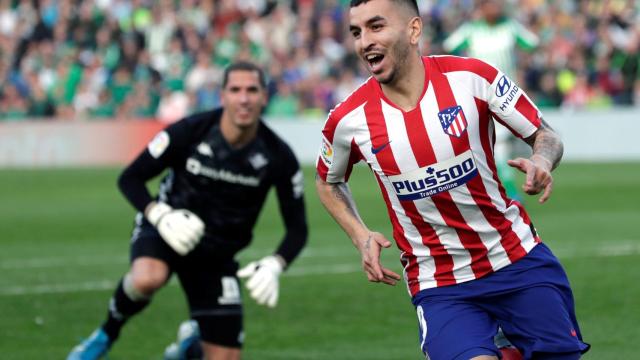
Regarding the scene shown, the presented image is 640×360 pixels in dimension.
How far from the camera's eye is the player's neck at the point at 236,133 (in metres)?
8.50

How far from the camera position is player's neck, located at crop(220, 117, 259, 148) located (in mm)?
8500

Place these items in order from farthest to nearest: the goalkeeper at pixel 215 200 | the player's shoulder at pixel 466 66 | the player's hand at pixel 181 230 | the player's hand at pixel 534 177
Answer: the goalkeeper at pixel 215 200
the player's hand at pixel 181 230
the player's shoulder at pixel 466 66
the player's hand at pixel 534 177

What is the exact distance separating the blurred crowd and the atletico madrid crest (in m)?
21.6

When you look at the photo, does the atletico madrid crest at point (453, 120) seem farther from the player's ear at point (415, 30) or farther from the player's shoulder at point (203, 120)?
the player's shoulder at point (203, 120)

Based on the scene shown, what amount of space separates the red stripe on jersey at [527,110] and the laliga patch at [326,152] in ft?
2.87

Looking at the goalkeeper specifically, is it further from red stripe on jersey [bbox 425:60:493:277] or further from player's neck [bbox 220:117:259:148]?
red stripe on jersey [bbox 425:60:493:277]

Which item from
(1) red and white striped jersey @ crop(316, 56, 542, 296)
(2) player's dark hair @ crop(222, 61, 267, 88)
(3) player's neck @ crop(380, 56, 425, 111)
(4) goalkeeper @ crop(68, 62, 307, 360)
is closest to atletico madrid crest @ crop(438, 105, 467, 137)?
(1) red and white striped jersey @ crop(316, 56, 542, 296)

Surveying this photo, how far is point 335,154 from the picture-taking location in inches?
241

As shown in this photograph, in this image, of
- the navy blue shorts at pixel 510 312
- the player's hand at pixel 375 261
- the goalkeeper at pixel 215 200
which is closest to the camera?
the player's hand at pixel 375 261

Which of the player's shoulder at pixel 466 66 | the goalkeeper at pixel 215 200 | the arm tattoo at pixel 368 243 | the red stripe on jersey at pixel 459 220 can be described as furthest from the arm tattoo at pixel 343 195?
the goalkeeper at pixel 215 200

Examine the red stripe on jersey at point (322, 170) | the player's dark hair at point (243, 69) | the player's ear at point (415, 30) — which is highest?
the player's dark hair at point (243, 69)

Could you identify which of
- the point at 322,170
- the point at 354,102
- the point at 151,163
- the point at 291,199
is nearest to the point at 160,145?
the point at 151,163

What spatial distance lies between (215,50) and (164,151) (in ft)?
71.3

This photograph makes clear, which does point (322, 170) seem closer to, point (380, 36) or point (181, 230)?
point (380, 36)
